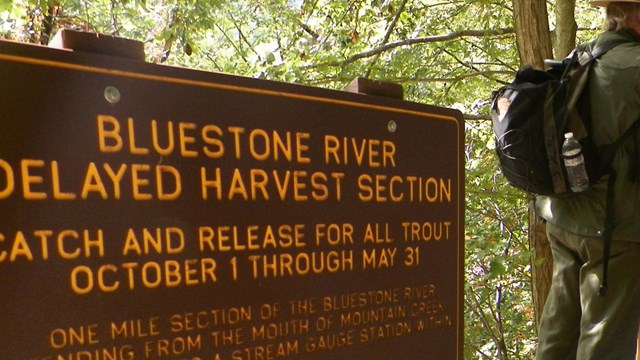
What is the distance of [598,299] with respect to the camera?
187 centimetres

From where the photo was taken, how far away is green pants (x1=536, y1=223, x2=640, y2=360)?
1.84 m

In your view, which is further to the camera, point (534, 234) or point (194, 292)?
point (534, 234)

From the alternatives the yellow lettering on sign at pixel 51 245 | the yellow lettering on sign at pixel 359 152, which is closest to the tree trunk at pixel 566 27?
the yellow lettering on sign at pixel 359 152

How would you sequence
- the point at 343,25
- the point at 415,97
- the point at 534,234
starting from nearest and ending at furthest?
the point at 534,234 → the point at 343,25 → the point at 415,97

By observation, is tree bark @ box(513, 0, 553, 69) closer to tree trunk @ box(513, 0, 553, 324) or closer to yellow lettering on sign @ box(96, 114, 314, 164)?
tree trunk @ box(513, 0, 553, 324)

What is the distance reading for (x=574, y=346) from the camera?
6.77ft

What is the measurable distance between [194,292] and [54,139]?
0.37 m

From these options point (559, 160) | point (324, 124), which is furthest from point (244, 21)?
point (324, 124)

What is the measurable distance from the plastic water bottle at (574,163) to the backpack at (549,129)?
24 mm

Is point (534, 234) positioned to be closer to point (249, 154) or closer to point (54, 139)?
point (249, 154)

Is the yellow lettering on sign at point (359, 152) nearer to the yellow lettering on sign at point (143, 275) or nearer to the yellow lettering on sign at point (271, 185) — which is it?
the yellow lettering on sign at point (271, 185)

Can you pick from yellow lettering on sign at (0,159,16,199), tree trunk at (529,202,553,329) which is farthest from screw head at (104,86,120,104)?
tree trunk at (529,202,553,329)

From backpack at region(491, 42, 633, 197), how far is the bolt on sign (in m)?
0.67

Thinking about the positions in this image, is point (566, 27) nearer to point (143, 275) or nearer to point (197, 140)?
point (197, 140)
